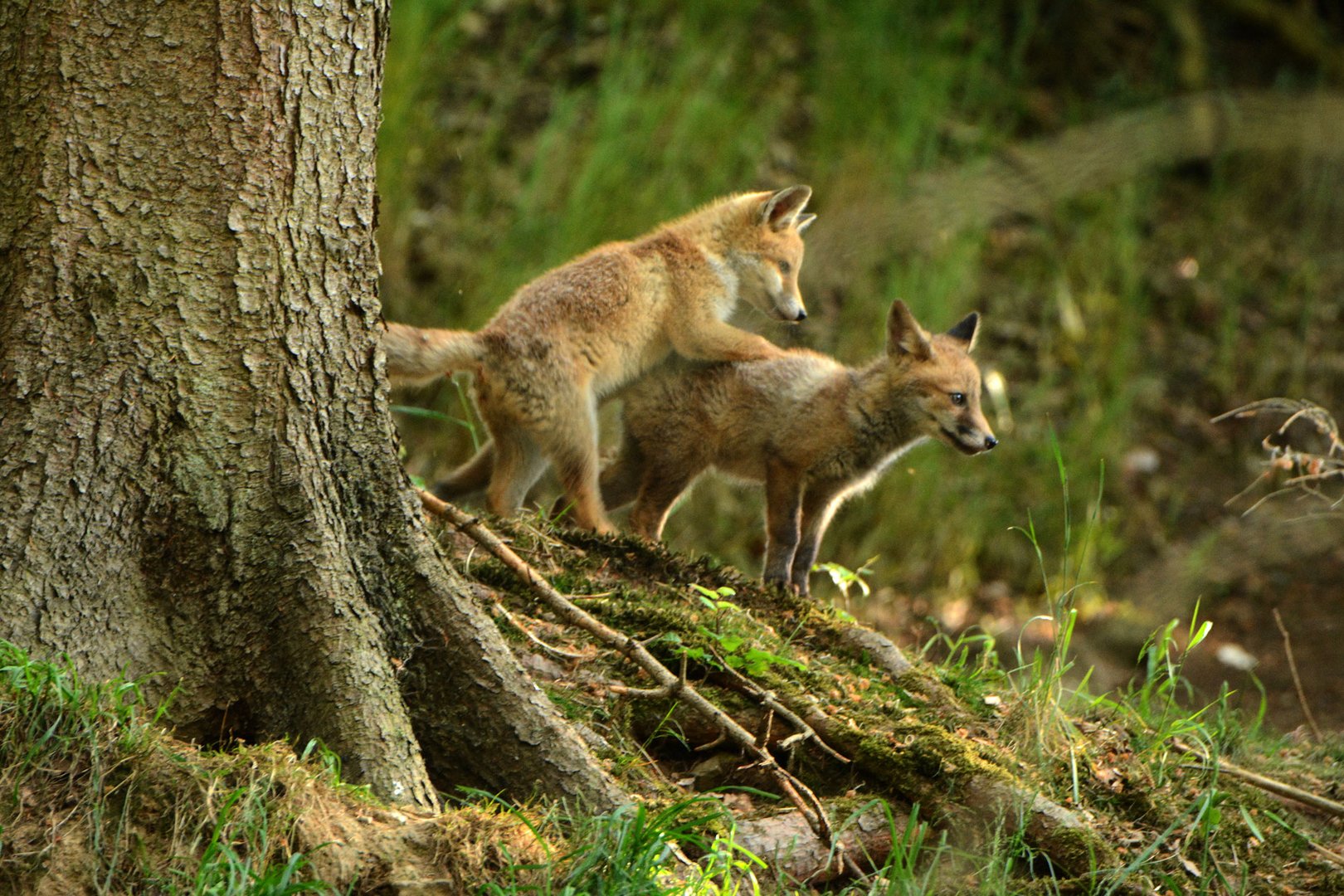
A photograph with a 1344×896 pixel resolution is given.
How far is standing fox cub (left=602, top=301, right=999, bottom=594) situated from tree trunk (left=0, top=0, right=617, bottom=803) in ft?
7.78

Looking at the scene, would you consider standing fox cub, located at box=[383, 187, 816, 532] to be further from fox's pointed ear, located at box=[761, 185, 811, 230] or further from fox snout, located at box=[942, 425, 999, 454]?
fox snout, located at box=[942, 425, 999, 454]

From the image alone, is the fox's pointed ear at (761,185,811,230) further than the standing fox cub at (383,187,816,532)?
Yes

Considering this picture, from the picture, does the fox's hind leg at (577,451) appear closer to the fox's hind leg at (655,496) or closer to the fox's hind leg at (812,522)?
the fox's hind leg at (655,496)

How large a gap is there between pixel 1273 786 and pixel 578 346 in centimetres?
301

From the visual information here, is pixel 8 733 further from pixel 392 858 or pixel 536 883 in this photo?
pixel 536 883

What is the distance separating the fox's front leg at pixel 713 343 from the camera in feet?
19.2

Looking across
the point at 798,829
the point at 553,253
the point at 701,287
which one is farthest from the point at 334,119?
the point at 553,253

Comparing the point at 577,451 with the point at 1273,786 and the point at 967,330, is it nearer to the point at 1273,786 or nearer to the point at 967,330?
the point at 967,330

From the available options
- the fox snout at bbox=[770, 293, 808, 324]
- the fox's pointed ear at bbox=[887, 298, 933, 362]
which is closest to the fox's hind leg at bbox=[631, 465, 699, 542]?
the fox's pointed ear at bbox=[887, 298, 933, 362]

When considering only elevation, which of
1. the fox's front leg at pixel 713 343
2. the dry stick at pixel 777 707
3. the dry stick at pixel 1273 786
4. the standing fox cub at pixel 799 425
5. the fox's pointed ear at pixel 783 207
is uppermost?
the fox's pointed ear at pixel 783 207

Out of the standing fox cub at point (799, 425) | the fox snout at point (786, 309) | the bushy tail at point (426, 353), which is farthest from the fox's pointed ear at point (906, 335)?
the bushy tail at point (426, 353)

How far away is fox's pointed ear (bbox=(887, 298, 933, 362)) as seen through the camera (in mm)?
5766

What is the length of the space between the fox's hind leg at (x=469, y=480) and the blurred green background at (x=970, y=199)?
1.73 m

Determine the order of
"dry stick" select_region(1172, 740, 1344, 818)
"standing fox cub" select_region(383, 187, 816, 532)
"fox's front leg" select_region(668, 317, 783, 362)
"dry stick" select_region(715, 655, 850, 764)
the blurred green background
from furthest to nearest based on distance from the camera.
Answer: the blurred green background < "fox's front leg" select_region(668, 317, 783, 362) < "standing fox cub" select_region(383, 187, 816, 532) < "dry stick" select_region(1172, 740, 1344, 818) < "dry stick" select_region(715, 655, 850, 764)
